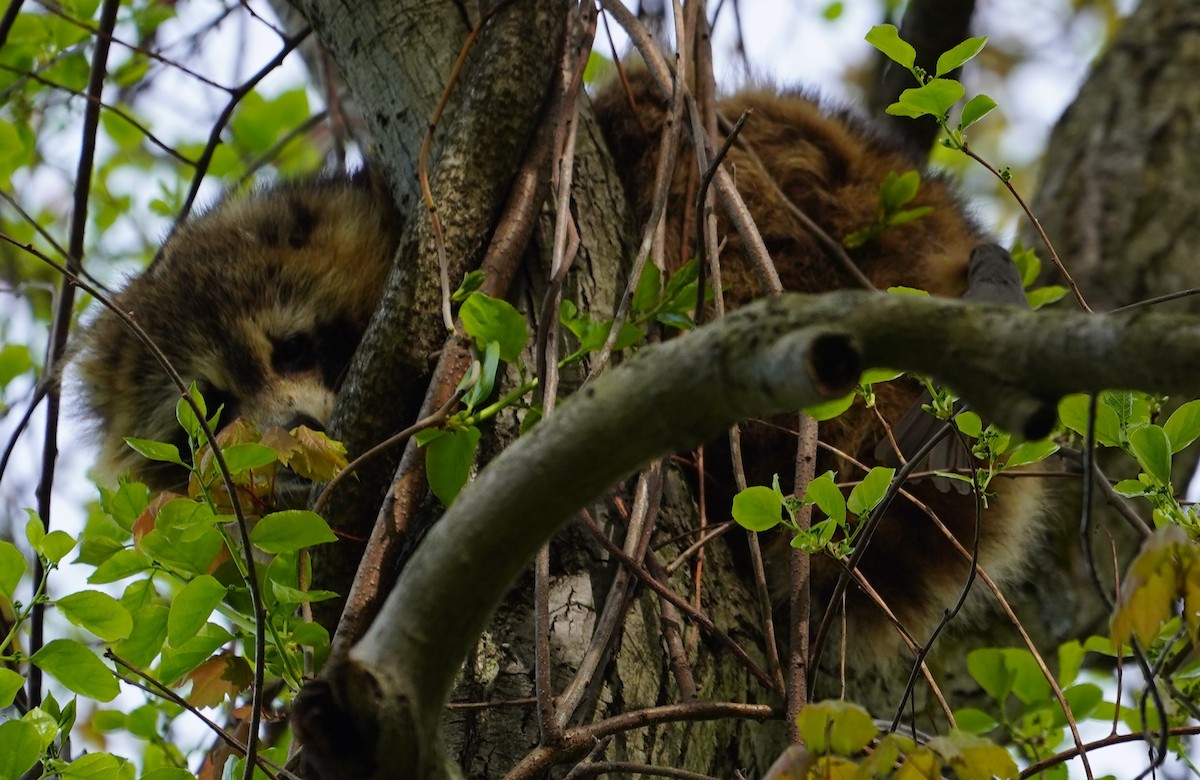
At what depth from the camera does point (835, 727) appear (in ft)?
3.63

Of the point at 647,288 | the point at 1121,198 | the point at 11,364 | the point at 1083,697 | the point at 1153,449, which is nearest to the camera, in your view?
the point at 1153,449

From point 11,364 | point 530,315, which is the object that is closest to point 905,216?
point 530,315

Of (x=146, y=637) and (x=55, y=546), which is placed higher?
(x=55, y=546)

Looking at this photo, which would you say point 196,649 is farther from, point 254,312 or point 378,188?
point 378,188

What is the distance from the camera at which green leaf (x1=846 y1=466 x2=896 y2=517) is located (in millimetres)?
1574

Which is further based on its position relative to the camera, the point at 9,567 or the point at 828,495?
the point at 9,567

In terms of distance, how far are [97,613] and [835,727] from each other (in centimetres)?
100

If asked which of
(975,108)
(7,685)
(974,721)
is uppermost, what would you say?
(975,108)

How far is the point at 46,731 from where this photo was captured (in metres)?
1.61

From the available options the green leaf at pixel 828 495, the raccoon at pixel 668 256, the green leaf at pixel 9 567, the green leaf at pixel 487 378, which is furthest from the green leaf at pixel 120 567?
the raccoon at pixel 668 256

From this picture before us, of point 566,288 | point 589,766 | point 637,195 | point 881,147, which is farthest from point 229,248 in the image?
point 589,766

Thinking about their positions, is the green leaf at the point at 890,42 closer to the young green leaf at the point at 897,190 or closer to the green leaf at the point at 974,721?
the young green leaf at the point at 897,190

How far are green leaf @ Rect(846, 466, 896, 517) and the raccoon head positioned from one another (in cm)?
155

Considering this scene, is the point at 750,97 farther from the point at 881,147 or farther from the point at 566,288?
the point at 566,288
